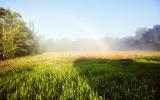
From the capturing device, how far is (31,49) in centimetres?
3136

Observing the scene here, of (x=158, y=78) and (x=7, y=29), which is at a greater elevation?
(x=7, y=29)

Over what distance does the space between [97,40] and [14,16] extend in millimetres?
40138

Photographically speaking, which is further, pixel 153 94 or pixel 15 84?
pixel 15 84

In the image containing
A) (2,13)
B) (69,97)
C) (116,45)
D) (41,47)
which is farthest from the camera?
(116,45)

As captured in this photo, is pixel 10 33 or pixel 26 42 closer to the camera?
pixel 10 33

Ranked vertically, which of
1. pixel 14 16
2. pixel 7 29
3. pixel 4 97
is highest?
pixel 14 16

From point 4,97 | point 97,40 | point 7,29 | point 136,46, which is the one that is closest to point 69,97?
point 4,97

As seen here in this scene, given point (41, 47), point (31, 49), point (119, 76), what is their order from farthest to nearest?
point (41, 47) < point (31, 49) < point (119, 76)

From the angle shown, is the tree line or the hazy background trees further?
the hazy background trees

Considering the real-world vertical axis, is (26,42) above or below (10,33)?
below

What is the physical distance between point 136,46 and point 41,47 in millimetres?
29949

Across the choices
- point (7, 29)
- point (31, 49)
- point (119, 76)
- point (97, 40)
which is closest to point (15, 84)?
point (119, 76)

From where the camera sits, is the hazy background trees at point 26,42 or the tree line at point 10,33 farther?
the hazy background trees at point 26,42

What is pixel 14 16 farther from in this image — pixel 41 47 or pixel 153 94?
pixel 153 94
